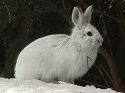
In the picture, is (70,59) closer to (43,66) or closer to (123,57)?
(43,66)

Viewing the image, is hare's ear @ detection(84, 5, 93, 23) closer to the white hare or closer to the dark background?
the white hare

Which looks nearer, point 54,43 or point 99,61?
point 54,43

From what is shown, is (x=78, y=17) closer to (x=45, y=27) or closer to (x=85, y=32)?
(x=85, y=32)

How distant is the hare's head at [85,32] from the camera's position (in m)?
3.69

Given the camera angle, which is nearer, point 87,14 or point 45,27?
point 87,14

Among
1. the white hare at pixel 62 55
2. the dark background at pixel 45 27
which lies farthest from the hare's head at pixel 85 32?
the dark background at pixel 45 27

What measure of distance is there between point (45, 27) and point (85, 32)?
183 centimetres

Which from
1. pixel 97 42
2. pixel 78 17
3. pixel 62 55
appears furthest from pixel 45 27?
pixel 97 42

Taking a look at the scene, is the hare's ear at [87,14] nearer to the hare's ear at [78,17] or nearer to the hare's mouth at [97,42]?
the hare's ear at [78,17]

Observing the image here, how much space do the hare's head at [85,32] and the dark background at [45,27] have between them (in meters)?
0.80

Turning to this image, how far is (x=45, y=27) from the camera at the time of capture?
5543 mm

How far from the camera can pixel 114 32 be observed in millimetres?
5285

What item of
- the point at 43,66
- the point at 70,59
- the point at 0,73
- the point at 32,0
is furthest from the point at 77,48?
the point at 0,73

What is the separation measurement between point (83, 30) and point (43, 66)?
0.49 meters
